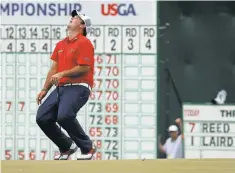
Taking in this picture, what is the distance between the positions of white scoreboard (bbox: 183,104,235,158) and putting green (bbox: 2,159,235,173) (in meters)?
5.88

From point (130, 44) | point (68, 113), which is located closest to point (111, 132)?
point (130, 44)

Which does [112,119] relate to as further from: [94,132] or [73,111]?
[73,111]

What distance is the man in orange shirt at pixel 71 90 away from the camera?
940cm

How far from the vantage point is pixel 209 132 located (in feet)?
49.0

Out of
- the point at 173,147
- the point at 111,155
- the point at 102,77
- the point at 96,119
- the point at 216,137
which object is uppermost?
the point at 102,77

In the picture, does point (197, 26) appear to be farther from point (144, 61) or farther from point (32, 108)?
point (32, 108)

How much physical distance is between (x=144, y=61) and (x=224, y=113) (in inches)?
66.6

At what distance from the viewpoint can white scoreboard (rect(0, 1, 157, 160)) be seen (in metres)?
14.9

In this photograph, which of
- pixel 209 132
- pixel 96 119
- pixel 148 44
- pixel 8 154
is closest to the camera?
pixel 148 44

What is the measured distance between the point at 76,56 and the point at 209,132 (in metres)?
5.92

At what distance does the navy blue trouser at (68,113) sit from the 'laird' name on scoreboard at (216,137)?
18.5 ft

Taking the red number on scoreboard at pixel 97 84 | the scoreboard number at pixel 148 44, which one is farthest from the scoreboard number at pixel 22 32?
the scoreboard number at pixel 148 44

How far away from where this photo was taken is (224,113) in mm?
14938

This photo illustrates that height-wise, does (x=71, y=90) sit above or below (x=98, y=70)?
below
